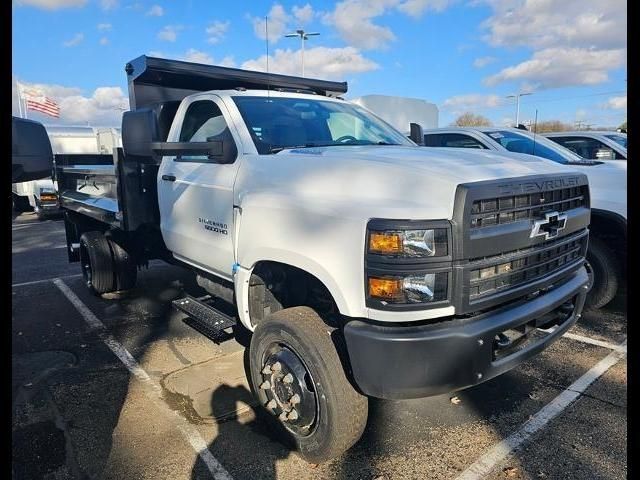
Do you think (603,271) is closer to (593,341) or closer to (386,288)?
(593,341)

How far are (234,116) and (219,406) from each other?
6.98ft

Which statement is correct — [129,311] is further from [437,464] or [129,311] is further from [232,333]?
[437,464]

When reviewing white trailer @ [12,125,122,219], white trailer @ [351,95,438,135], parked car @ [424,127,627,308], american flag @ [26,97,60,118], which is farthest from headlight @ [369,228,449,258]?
american flag @ [26,97,60,118]

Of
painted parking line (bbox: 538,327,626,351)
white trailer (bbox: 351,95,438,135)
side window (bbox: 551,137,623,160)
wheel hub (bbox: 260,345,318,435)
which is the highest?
white trailer (bbox: 351,95,438,135)

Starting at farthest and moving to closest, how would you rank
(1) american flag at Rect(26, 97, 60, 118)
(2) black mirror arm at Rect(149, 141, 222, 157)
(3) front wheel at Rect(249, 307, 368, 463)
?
(1) american flag at Rect(26, 97, 60, 118)
(2) black mirror arm at Rect(149, 141, 222, 157)
(3) front wheel at Rect(249, 307, 368, 463)

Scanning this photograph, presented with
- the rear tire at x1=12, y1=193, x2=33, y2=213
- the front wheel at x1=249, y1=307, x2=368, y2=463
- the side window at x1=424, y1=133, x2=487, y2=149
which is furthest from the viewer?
the rear tire at x1=12, y1=193, x2=33, y2=213

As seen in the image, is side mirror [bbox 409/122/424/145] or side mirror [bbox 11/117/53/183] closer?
side mirror [bbox 11/117/53/183]

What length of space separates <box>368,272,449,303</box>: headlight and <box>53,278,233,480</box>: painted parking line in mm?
1393

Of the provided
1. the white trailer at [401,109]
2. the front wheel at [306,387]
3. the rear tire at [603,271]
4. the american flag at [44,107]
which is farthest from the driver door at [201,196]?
the american flag at [44,107]

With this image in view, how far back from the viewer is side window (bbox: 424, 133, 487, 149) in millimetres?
7320

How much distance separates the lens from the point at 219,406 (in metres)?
3.40

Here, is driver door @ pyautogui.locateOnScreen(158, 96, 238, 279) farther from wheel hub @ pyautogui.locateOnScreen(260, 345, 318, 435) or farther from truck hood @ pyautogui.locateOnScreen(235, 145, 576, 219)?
wheel hub @ pyautogui.locateOnScreen(260, 345, 318, 435)

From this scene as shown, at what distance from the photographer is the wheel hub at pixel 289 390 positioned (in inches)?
107

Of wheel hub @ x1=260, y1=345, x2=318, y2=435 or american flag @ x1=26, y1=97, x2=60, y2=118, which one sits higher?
american flag @ x1=26, y1=97, x2=60, y2=118
